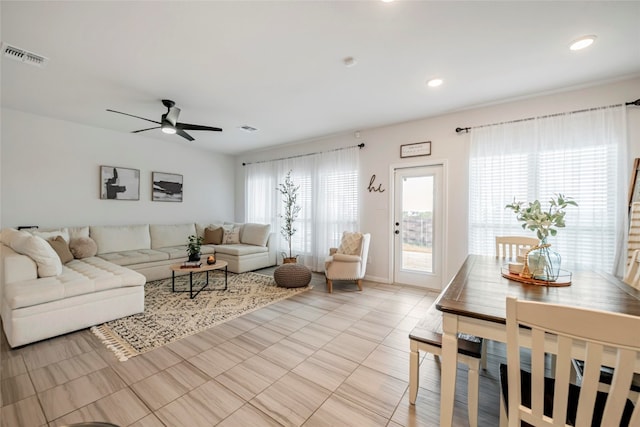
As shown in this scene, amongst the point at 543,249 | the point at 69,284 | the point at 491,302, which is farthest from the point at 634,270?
the point at 69,284

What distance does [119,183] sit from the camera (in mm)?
4773

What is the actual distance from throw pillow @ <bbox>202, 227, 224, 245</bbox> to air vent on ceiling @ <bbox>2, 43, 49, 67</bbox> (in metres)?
3.63

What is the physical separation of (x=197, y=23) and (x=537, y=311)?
2.75 m

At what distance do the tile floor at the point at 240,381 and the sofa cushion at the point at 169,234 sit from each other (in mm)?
2650

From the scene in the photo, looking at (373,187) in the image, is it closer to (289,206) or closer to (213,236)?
(289,206)

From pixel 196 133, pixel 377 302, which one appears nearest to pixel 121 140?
pixel 196 133

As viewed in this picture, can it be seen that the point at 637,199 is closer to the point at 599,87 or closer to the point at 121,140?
the point at 599,87

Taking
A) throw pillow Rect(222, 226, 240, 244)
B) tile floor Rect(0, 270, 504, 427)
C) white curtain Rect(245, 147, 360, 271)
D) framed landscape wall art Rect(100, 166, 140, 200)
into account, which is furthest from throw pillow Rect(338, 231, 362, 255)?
framed landscape wall art Rect(100, 166, 140, 200)

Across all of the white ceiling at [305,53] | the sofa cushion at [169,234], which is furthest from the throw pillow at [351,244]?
the sofa cushion at [169,234]

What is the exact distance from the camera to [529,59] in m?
2.41

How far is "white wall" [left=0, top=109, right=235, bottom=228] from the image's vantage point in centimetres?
374

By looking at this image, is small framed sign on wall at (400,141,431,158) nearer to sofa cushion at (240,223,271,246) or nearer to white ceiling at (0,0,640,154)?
white ceiling at (0,0,640,154)

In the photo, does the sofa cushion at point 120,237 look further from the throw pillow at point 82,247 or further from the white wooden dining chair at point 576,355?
the white wooden dining chair at point 576,355

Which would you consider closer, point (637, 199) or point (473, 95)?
point (637, 199)
